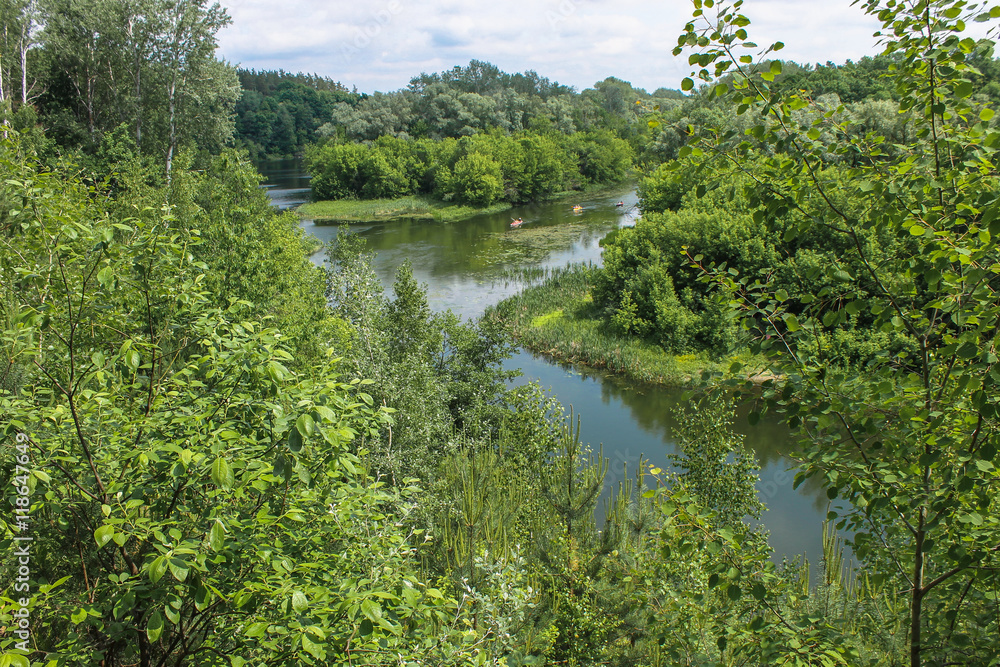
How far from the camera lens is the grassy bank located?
20.8 m

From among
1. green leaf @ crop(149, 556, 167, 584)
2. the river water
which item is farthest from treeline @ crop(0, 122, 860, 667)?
the river water

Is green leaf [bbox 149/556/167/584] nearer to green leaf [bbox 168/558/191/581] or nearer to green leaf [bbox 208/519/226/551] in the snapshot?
green leaf [bbox 168/558/191/581]

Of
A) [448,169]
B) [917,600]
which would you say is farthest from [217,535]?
[448,169]

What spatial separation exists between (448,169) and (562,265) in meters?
29.2

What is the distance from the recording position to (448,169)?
5828 centimetres

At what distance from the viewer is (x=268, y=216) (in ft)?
63.1

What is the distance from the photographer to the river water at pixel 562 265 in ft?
46.2

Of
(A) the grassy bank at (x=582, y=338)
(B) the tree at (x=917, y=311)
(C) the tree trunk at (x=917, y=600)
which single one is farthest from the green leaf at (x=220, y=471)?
(A) the grassy bank at (x=582, y=338)

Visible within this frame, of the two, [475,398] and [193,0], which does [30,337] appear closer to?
[475,398]

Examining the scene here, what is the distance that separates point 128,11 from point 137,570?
97.6ft

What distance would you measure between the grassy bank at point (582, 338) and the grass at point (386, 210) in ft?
83.2

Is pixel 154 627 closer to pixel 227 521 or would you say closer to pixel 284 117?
pixel 227 521

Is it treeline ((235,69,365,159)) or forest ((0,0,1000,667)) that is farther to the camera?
treeline ((235,69,365,159))

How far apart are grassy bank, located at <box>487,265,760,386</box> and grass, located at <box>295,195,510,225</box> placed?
2537 cm
